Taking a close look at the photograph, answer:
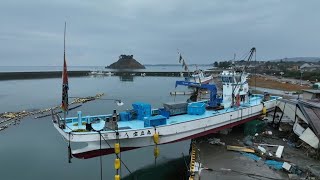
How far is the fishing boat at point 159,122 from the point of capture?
2070 cm

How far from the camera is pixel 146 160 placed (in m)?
27.7

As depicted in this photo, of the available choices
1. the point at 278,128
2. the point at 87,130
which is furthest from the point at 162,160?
the point at 278,128

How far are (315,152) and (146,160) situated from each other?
14.6 m

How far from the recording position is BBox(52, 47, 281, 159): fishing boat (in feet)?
67.9

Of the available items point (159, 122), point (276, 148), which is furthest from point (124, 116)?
point (276, 148)

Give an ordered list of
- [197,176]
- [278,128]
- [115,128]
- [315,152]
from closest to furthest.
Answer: [197,176] < [115,128] < [315,152] < [278,128]

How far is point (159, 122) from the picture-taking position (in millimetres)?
22750

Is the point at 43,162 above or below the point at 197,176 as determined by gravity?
below

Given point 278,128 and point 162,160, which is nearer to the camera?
point 162,160

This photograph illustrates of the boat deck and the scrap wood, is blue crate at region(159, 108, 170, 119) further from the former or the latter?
the scrap wood

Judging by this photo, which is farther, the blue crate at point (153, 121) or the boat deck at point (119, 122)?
the blue crate at point (153, 121)

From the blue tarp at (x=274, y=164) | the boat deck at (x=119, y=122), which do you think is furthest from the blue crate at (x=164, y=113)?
the blue tarp at (x=274, y=164)

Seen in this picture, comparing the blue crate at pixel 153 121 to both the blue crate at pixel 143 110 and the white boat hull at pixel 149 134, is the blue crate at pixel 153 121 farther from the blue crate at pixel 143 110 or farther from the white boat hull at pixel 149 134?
the blue crate at pixel 143 110

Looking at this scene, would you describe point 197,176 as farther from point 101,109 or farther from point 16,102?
point 16,102
